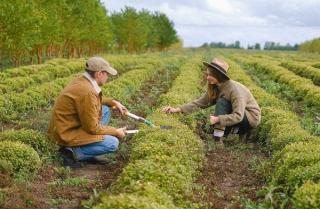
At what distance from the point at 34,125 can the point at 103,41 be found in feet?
149

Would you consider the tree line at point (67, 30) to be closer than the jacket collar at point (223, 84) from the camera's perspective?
No

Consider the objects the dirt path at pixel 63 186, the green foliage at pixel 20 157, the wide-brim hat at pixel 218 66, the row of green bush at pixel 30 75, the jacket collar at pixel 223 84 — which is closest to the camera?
the dirt path at pixel 63 186

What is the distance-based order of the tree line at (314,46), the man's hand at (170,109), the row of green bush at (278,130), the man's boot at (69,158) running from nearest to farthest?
the man's boot at (69,158) → the row of green bush at (278,130) → the man's hand at (170,109) → the tree line at (314,46)

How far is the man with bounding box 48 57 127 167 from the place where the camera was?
26.5 ft

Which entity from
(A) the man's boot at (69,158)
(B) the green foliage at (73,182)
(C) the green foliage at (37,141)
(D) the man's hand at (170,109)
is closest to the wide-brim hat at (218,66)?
(D) the man's hand at (170,109)

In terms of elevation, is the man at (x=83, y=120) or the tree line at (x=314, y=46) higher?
the man at (x=83, y=120)

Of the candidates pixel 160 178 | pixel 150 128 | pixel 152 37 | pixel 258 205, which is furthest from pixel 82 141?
pixel 152 37

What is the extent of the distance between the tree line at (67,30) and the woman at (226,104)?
63.6 ft

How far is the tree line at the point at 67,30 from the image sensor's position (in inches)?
1119

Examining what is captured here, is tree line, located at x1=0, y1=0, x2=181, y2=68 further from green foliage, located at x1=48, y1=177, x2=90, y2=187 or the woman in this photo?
green foliage, located at x1=48, y1=177, x2=90, y2=187

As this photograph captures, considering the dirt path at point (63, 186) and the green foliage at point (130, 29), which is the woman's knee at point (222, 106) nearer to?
the dirt path at point (63, 186)

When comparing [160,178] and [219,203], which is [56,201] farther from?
[219,203]

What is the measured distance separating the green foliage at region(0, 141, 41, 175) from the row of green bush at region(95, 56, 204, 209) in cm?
154

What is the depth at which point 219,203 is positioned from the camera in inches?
270
